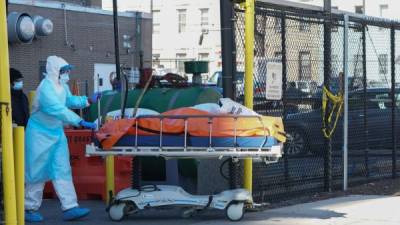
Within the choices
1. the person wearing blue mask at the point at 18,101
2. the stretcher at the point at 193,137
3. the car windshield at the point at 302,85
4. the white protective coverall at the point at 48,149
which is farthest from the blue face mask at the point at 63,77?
the car windshield at the point at 302,85

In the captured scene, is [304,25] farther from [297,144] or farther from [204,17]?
[204,17]

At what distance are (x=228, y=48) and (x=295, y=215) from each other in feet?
7.50

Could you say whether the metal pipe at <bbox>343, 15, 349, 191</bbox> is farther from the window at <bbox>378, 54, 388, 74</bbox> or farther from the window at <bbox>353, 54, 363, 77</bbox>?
the window at <bbox>378, 54, 388, 74</bbox>

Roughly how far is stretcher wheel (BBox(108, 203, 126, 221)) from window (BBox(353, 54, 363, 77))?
5251 millimetres

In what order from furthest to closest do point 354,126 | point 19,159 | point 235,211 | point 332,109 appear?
point 354,126 → point 332,109 → point 235,211 → point 19,159

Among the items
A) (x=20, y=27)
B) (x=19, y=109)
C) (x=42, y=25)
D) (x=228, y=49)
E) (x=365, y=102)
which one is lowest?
(x=365, y=102)

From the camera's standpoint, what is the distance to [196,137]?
332 inches

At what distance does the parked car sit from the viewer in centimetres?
1149

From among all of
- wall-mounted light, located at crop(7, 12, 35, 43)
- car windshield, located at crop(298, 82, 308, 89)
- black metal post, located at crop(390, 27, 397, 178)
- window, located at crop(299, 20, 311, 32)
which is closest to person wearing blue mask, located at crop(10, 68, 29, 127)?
car windshield, located at crop(298, 82, 308, 89)

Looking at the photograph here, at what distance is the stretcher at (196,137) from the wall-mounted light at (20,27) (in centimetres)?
Answer: 1668

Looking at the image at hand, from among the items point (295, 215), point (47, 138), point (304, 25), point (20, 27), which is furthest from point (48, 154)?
point (20, 27)

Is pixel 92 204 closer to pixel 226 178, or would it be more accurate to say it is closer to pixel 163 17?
pixel 226 178

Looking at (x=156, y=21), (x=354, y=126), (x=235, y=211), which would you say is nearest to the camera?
(x=235, y=211)

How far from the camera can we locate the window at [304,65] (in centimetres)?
1149
